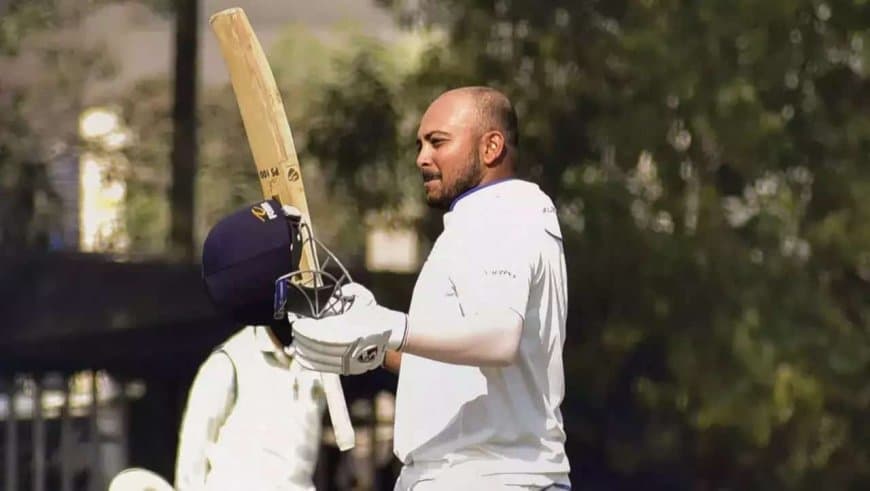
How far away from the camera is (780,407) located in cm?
661

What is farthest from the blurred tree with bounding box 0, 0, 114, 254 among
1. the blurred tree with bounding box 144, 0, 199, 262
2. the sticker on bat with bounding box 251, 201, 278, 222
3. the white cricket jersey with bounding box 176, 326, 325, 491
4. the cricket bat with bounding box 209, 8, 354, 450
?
the sticker on bat with bounding box 251, 201, 278, 222

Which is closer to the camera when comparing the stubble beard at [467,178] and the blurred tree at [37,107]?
the stubble beard at [467,178]

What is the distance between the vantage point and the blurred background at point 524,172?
21.3 feet

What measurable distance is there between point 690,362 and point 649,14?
1427 millimetres

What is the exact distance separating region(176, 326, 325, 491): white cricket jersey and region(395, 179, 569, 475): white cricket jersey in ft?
4.37

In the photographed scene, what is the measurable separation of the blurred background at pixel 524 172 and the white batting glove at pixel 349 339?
12.8 ft

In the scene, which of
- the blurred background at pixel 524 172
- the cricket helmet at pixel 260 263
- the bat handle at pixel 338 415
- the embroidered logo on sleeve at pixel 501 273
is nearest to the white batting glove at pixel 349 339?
the embroidered logo on sleeve at pixel 501 273

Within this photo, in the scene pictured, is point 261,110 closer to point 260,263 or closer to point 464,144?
point 260,263

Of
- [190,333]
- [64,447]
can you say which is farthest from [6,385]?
[190,333]

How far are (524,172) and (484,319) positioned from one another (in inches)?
160

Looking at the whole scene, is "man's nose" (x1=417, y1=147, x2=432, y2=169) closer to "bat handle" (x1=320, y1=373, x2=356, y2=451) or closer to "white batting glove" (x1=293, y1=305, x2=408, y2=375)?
"white batting glove" (x1=293, y1=305, x2=408, y2=375)

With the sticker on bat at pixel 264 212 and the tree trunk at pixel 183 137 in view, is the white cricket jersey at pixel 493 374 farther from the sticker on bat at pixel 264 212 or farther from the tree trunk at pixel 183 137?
the tree trunk at pixel 183 137

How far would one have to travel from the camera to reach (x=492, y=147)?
3.23m

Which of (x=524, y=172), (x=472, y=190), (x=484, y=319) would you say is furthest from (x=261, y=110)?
(x=524, y=172)
